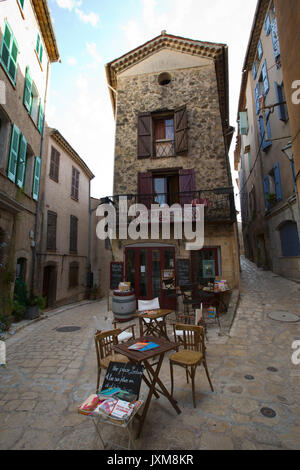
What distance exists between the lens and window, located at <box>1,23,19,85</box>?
672 cm

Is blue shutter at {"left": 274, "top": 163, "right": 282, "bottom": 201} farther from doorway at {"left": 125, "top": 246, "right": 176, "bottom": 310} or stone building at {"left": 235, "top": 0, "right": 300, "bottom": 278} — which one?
doorway at {"left": 125, "top": 246, "right": 176, "bottom": 310}

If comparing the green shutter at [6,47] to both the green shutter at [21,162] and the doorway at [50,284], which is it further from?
the doorway at [50,284]

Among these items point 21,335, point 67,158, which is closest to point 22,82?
point 67,158

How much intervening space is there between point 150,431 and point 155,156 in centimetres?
901

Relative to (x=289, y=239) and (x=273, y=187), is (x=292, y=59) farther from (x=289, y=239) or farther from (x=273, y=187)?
(x=273, y=187)

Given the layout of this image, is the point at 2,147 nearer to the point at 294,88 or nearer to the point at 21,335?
the point at 21,335

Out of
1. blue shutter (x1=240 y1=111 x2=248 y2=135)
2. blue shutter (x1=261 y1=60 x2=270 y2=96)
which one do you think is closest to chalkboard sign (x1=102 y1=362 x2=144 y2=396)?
blue shutter (x1=261 y1=60 x2=270 y2=96)

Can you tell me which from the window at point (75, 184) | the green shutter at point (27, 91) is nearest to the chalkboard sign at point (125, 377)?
the green shutter at point (27, 91)

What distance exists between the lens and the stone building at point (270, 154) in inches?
359

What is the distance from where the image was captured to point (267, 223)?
11992 mm

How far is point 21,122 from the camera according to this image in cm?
790

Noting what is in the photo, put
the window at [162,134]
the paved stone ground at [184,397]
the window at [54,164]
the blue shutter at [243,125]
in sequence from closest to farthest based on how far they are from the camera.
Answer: the paved stone ground at [184,397], the window at [162,134], the window at [54,164], the blue shutter at [243,125]

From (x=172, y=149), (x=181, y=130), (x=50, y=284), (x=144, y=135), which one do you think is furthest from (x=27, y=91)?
(x=50, y=284)

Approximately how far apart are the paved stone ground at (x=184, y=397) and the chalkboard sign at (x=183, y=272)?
2473 mm
